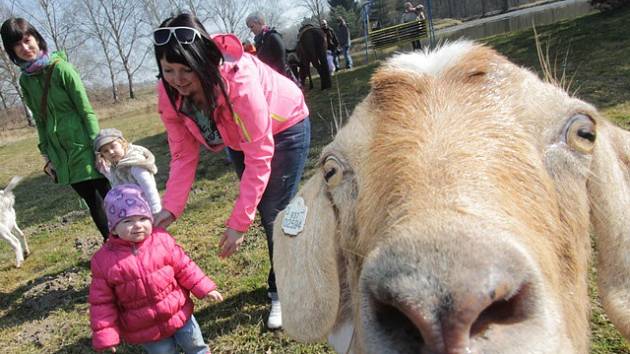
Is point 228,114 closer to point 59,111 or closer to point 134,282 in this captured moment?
point 134,282

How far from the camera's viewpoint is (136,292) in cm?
327

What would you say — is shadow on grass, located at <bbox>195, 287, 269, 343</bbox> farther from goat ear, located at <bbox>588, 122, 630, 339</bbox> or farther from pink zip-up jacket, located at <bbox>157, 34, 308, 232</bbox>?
goat ear, located at <bbox>588, 122, 630, 339</bbox>

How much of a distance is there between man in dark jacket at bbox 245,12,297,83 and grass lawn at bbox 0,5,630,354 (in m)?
1.76

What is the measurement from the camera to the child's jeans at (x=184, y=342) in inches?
138

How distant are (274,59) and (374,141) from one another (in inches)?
295

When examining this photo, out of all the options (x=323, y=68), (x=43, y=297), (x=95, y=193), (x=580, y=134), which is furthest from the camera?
(x=323, y=68)

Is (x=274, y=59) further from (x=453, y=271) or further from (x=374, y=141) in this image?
(x=453, y=271)

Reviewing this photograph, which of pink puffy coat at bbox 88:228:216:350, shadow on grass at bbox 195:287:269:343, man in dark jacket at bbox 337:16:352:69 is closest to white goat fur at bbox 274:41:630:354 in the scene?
pink puffy coat at bbox 88:228:216:350

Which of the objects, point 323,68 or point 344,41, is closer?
point 323,68

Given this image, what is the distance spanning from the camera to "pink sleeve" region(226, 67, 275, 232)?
9.58 feet

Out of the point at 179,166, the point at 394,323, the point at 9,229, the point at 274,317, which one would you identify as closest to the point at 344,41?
the point at 9,229

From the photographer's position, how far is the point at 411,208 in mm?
1598

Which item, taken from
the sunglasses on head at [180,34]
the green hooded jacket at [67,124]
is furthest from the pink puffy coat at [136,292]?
the green hooded jacket at [67,124]

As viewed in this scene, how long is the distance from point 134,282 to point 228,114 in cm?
144
